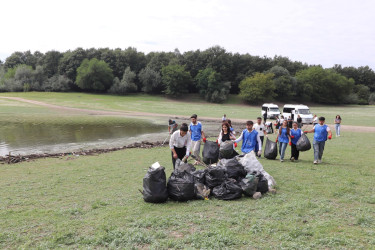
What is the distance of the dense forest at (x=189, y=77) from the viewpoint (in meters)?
71.5

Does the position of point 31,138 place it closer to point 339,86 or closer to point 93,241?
point 93,241

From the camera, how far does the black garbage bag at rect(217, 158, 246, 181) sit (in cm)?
668

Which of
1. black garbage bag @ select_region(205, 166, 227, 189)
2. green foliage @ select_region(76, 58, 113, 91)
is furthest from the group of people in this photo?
green foliage @ select_region(76, 58, 113, 91)

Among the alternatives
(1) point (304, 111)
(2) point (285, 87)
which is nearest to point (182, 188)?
(1) point (304, 111)

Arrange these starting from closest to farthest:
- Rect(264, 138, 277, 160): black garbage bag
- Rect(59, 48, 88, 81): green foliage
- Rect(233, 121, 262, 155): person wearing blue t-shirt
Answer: Rect(233, 121, 262, 155): person wearing blue t-shirt < Rect(264, 138, 277, 160): black garbage bag < Rect(59, 48, 88, 81): green foliage

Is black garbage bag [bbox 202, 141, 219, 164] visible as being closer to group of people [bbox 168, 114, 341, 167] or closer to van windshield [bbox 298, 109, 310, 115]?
group of people [bbox 168, 114, 341, 167]

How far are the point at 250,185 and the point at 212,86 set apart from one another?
65.8 meters

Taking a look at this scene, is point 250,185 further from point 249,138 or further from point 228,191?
point 249,138

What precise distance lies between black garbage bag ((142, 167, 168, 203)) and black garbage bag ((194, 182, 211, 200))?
0.74 metres

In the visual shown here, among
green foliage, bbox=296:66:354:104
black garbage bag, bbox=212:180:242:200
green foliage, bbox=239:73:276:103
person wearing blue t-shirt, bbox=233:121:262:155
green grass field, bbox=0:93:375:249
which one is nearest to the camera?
green grass field, bbox=0:93:375:249

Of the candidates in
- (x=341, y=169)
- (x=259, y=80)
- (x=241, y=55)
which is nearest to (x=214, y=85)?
(x=259, y=80)

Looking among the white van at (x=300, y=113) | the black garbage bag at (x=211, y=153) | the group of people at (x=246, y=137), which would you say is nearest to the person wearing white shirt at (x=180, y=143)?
the group of people at (x=246, y=137)

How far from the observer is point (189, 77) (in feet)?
249

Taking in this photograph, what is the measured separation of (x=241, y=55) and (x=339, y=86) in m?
30.0
